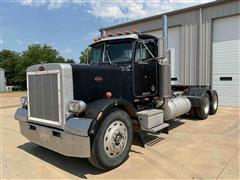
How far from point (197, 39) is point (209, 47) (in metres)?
0.77

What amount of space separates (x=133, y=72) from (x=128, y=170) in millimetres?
2145

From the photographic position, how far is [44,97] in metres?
4.06

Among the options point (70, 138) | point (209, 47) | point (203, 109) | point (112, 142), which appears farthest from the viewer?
point (209, 47)

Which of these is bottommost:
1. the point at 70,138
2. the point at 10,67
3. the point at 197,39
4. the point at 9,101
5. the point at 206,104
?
the point at 9,101

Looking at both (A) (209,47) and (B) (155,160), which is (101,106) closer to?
(B) (155,160)

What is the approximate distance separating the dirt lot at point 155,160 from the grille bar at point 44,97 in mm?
821

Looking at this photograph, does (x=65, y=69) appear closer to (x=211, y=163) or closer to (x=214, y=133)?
(x=211, y=163)

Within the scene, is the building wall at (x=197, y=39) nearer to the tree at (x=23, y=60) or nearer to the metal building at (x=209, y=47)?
the metal building at (x=209, y=47)

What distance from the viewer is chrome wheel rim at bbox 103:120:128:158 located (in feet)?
12.4

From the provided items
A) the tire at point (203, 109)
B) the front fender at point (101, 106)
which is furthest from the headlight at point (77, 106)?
the tire at point (203, 109)

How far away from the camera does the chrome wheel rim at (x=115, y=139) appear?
379 centimetres

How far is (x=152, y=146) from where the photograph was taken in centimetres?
498

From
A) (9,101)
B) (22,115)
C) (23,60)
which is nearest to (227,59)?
(22,115)

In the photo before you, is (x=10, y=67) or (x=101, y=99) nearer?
(x=101, y=99)
